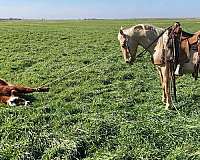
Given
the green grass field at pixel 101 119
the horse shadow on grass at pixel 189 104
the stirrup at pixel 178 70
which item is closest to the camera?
the green grass field at pixel 101 119

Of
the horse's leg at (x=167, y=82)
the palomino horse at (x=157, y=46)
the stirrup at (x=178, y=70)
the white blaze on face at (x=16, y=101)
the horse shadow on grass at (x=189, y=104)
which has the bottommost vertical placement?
the white blaze on face at (x=16, y=101)

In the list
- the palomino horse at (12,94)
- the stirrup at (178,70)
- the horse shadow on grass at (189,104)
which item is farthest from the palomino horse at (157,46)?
the palomino horse at (12,94)

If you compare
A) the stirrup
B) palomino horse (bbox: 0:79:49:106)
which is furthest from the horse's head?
palomino horse (bbox: 0:79:49:106)

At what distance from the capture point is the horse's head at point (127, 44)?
29.0 ft

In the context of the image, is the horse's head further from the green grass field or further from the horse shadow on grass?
the horse shadow on grass

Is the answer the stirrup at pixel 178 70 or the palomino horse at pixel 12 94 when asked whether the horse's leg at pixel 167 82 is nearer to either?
the stirrup at pixel 178 70

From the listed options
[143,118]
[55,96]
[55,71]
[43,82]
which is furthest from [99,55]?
[143,118]

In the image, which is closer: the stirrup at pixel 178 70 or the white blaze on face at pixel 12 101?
the stirrup at pixel 178 70

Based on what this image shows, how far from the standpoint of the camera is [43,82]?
1248 centimetres

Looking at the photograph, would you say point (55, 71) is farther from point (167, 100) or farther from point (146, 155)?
point (146, 155)

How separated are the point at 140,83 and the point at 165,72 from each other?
2.79m

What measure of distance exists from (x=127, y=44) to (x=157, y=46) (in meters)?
0.69

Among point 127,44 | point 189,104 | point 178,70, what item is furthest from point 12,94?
point 189,104

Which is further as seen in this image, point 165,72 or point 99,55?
point 99,55
